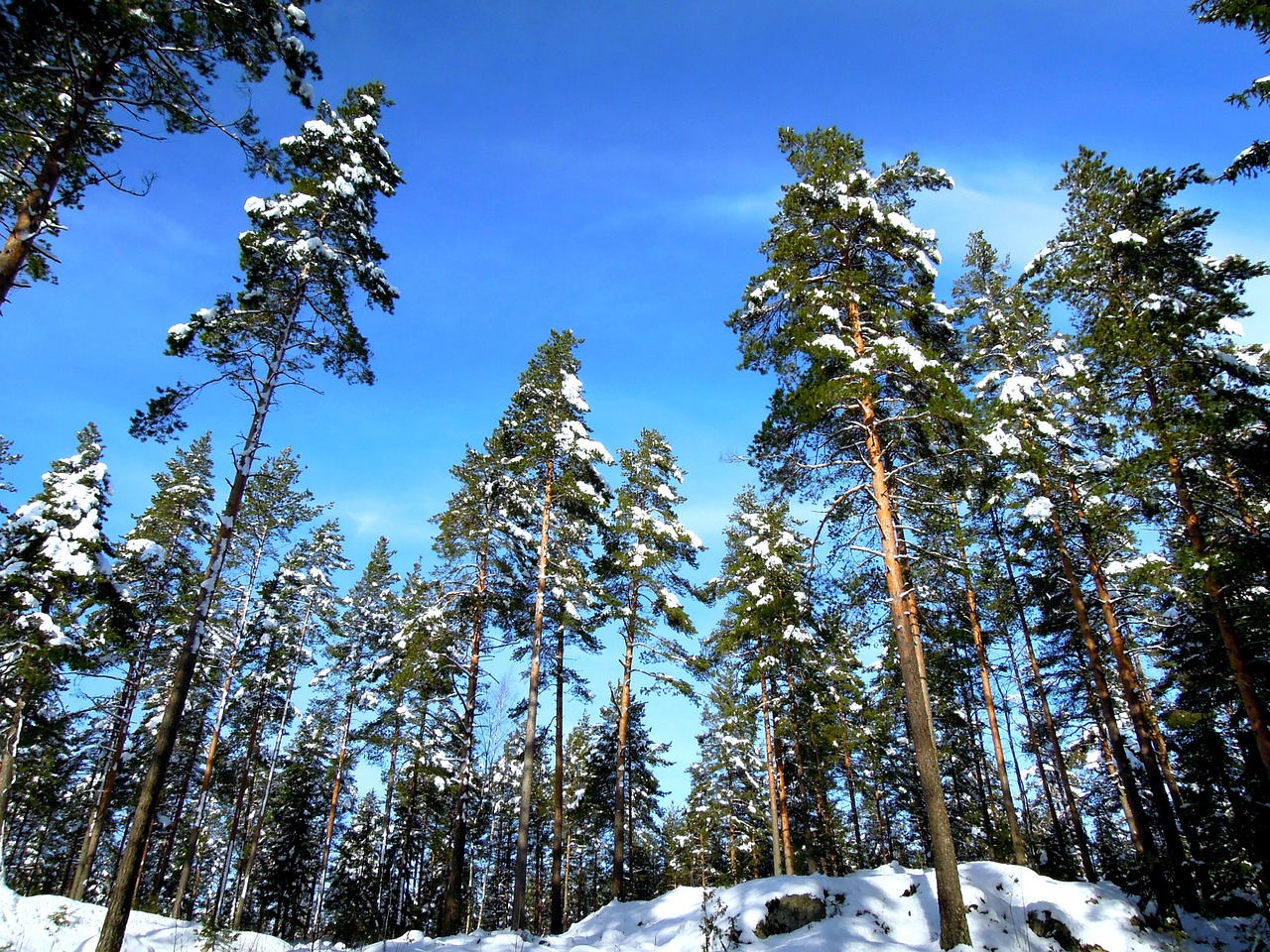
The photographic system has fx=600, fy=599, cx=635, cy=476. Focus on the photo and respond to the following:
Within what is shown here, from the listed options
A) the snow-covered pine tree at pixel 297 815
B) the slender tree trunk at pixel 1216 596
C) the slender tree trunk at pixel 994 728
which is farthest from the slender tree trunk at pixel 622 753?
the snow-covered pine tree at pixel 297 815

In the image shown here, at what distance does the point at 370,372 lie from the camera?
1453 cm

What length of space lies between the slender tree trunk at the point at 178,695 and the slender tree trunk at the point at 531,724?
26.3 feet

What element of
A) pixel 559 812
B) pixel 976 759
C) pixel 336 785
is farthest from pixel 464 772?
pixel 976 759

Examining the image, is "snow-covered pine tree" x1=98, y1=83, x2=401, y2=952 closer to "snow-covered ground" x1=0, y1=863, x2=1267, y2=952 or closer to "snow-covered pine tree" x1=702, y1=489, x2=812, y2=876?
"snow-covered ground" x1=0, y1=863, x2=1267, y2=952

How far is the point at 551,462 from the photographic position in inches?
789

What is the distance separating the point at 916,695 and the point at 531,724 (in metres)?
10.7

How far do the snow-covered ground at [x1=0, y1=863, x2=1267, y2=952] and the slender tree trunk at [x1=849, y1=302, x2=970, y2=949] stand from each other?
1.37m

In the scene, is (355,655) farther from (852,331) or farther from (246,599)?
(852,331)

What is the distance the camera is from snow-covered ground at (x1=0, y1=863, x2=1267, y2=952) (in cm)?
1098

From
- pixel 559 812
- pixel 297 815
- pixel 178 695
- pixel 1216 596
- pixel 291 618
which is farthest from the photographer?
pixel 297 815

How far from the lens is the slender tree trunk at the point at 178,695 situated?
→ 28.4ft

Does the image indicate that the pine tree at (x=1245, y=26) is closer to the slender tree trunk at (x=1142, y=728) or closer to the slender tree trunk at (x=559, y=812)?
the slender tree trunk at (x=1142, y=728)

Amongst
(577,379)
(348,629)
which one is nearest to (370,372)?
(577,379)

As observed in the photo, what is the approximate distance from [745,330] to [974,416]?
5373 mm
